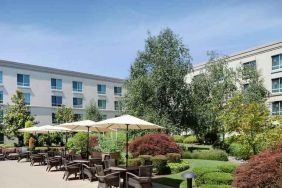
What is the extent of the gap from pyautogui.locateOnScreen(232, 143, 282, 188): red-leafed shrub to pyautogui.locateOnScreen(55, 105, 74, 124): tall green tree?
45069mm

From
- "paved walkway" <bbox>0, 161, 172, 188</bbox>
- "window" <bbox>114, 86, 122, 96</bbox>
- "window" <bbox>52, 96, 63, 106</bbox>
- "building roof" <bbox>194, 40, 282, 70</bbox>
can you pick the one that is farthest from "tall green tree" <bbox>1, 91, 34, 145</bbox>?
"building roof" <bbox>194, 40, 282, 70</bbox>

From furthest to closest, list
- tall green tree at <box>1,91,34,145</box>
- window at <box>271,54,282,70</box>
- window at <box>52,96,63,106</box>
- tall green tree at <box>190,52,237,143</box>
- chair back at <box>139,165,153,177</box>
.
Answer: window at <box>52,96,63,106</box>, window at <box>271,54,282,70</box>, tall green tree at <box>1,91,34,145</box>, tall green tree at <box>190,52,237,143</box>, chair back at <box>139,165,153,177</box>

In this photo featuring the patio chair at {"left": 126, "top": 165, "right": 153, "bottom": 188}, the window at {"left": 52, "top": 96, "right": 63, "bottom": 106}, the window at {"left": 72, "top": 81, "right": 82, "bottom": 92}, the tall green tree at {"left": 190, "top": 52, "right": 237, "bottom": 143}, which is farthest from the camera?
the window at {"left": 72, "top": 81, "right": 82, "bottom": 92}

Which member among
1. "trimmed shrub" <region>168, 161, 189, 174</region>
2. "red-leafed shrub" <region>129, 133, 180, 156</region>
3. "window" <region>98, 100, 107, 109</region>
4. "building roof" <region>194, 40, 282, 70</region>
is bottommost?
"trimmed shrub" <region>168, 161, 189, 174</region>

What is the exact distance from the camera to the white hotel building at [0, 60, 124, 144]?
166 ft

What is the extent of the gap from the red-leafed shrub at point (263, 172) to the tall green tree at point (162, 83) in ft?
59.1

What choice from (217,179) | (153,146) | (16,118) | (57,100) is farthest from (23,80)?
(217,179)

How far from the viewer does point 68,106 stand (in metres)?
57.9

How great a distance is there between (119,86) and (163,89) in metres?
38.7

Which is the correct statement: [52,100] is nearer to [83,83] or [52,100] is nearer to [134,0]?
[83,83]

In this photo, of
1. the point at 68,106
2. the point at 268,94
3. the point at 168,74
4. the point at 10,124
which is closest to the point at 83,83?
the point at 68,106

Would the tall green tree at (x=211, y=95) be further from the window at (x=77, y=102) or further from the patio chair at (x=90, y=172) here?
the window at (x=77, y=102)

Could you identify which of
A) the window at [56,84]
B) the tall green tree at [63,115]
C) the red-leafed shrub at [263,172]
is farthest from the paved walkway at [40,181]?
the window at [56,84]

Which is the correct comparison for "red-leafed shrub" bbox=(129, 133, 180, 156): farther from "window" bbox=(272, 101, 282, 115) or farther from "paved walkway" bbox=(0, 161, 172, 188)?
"window" bbox=(272, 101, 282, 115)
